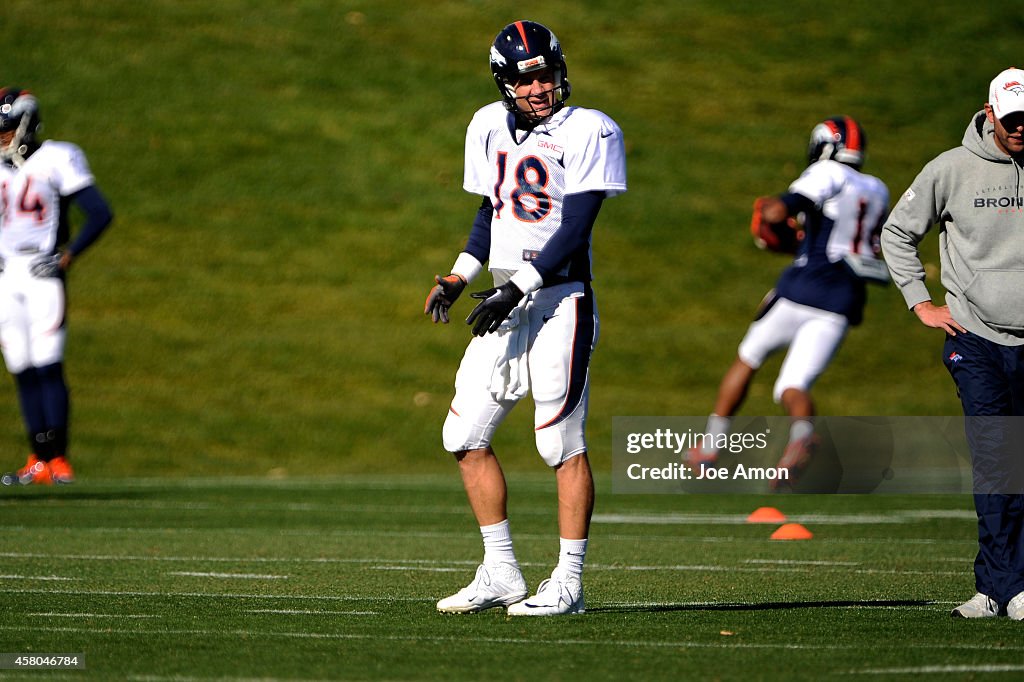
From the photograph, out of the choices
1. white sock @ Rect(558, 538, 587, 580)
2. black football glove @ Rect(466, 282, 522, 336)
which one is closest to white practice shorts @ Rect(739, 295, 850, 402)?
white sock @ Rect(558, 538, 587, 580)

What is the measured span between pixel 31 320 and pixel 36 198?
818mm

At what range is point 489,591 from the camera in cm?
595

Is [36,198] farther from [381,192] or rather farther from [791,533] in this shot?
[381,192]

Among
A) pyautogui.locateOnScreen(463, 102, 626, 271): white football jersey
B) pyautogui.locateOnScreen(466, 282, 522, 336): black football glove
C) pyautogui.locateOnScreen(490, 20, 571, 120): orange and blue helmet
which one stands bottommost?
pyautogui.locateOnScreen(466, 282, 522, 336): black football glove

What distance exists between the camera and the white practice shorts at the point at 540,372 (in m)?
5.92

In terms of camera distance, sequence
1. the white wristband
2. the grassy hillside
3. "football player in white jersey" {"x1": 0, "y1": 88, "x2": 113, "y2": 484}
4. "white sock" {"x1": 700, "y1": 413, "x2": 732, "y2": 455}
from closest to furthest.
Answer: the white wristband → "white sock" {"x1": 700, "y1": 413, "x2": 732, "y2": 455} → "football player in white jersey" {"x1": 0, "y1": 88, "x2": 113, "y2": 484} → the grassy hillside

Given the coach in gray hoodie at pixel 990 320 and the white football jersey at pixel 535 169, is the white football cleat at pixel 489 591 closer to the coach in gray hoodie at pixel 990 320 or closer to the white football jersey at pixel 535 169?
the white football jersey at pixel 535 169

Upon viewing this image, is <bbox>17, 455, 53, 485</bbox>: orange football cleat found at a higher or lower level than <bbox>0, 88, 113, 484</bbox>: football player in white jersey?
lower

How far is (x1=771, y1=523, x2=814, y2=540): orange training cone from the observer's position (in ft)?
29.9

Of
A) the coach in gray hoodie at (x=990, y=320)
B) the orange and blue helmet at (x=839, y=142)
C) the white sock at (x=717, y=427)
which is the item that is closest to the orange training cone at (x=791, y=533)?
the white sock at (x=717, y=427)

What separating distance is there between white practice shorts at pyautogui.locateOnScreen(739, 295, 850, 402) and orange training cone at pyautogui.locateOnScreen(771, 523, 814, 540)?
1642 millimetres

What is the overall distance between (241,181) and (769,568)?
1496cm

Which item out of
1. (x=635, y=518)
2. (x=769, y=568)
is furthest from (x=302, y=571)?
(x=635, y=518)

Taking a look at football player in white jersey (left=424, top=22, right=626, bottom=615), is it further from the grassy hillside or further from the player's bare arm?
the grassy hillside
